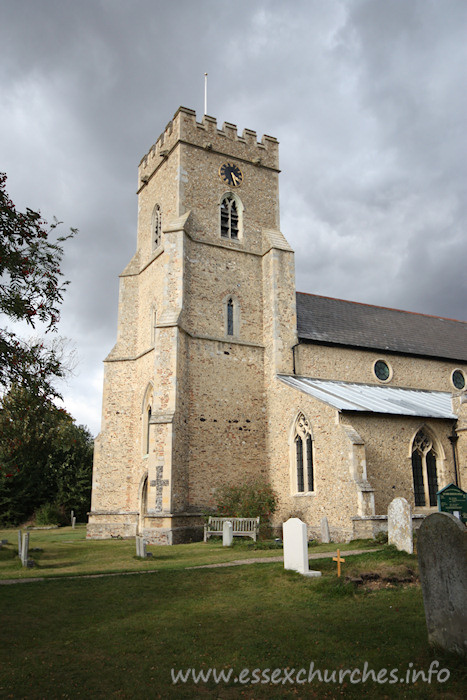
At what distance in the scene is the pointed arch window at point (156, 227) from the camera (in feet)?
84.2

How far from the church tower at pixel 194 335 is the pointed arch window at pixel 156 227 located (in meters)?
0.06

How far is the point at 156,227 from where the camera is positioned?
2600 cm

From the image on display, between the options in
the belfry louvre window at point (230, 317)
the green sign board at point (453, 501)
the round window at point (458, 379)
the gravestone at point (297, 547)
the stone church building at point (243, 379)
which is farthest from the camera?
the round window at point (458, 379)

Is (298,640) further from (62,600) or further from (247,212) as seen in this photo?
(247,212)

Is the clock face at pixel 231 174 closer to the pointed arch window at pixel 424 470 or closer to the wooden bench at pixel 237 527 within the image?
the pointed arch window at pixel 424 470

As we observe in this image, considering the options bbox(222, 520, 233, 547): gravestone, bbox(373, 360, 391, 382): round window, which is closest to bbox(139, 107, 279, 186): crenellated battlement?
bbox(373, 360, 391, 382): round window

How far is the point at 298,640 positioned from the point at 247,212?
21.5m

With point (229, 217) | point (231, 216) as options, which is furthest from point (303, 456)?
point (231, 216)

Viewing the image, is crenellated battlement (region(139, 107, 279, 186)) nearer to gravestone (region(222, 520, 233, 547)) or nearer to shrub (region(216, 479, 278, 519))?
shrub (region(216, 479, 278, 519))

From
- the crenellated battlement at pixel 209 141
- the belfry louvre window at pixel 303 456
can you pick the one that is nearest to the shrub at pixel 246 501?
the belfry louvre window at pixel 303 456

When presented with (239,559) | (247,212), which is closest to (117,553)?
(239,559)

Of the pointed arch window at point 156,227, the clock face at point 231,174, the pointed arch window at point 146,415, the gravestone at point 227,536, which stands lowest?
the gravestone at point 227,536

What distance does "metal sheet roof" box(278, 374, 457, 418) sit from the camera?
62.5 feet

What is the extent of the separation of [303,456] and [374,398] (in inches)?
153
